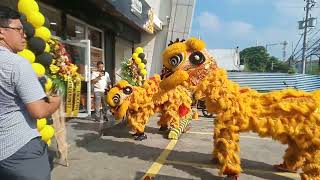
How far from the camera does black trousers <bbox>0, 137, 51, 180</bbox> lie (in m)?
2.35

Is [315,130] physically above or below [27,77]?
below

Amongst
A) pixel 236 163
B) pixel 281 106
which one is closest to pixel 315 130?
pixel 281 106

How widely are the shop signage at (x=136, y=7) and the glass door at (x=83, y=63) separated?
2939mm

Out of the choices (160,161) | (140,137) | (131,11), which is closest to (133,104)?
(140,137)

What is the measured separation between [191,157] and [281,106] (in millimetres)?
2165

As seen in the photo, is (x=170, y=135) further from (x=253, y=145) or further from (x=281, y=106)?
(x=281, y=106)

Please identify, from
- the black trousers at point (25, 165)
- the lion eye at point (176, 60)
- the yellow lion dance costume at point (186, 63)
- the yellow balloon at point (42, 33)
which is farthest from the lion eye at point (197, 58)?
the black trousers at point (25, 165)

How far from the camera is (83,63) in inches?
418

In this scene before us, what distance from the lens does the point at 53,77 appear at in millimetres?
6258

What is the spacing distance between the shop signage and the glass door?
2.94m

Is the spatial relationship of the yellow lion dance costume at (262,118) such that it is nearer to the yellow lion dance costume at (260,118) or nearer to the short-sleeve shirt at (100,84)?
the yellow lion dance costume at (260,118)

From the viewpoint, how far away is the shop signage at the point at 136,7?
12.7 m

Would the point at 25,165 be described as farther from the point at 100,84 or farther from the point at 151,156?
the point at 100,84

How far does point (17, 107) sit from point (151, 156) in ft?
15.2
